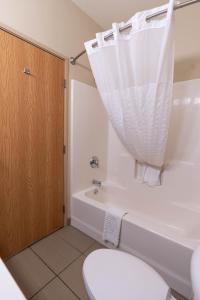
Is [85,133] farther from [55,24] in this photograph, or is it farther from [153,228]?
[153,228]

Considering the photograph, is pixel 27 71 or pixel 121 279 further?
pixel 27 71

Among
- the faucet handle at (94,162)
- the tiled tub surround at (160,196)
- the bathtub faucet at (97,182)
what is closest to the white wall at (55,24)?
the tiled tub surround at (160,196)

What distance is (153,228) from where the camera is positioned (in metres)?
1.42

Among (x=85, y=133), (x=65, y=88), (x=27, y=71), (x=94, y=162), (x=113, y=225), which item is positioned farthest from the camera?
(x=94, y=162)

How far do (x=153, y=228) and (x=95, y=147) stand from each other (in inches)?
49.1

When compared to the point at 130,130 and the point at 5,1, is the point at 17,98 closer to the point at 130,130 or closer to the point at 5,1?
the point at 5,1

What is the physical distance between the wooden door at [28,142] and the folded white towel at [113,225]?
0.64 meters

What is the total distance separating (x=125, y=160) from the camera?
234 centimetres

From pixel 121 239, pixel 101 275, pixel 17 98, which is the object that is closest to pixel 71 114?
pixel 17 98

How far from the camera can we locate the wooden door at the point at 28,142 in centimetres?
142

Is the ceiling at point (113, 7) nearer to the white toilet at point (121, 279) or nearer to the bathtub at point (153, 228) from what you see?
the bathtub at point (153, 228)

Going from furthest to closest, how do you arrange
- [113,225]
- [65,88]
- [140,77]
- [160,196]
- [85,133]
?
[85,133]
[160,196]
[65,88]
[113,225]
[140,77]

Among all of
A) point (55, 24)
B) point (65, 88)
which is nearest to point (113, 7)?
point (55, 24)

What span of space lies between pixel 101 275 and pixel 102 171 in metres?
1.59
